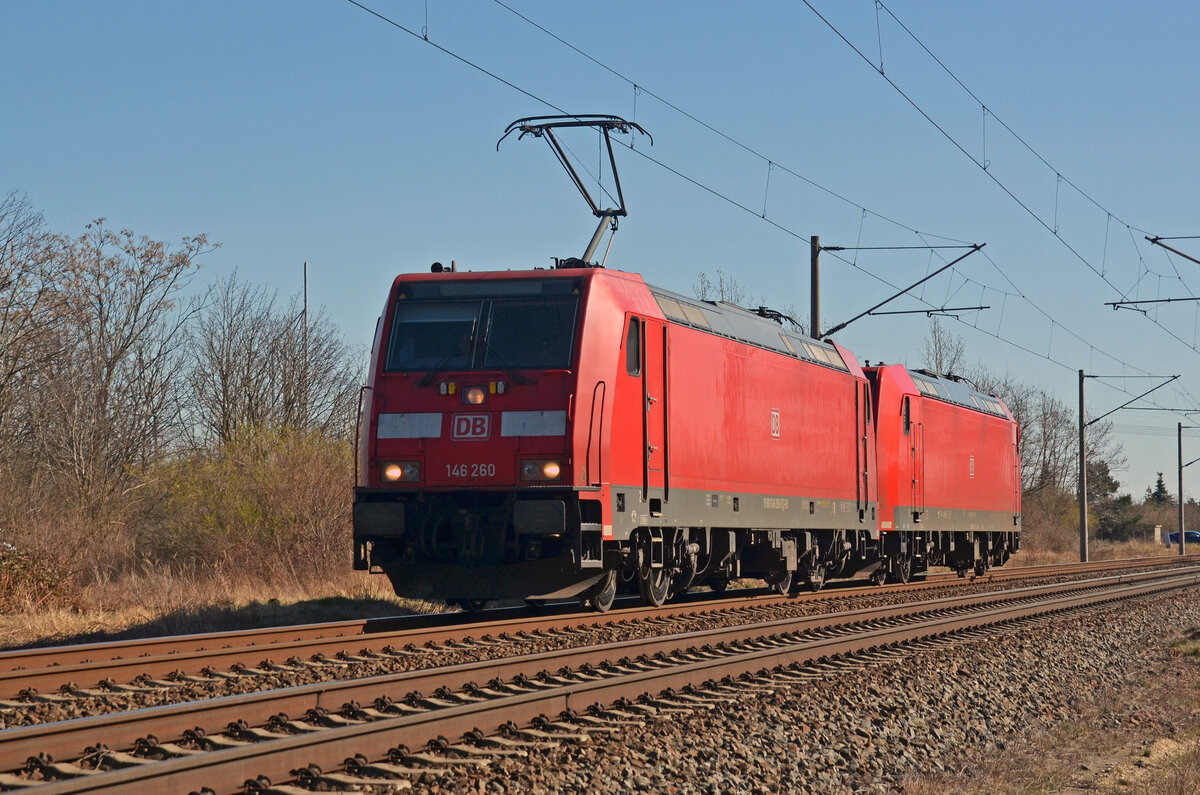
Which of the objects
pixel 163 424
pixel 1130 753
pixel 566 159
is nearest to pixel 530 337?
pixel 566 159

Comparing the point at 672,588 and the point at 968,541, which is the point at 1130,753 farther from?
the point at 968,541

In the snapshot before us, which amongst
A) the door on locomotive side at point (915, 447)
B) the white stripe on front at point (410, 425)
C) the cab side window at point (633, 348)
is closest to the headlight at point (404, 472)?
the white stripe on front at point (410, 425)

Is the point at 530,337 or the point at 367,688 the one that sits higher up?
the point at 530,337

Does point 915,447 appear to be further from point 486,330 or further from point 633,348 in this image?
point 486,330

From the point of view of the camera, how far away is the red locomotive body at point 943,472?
2370 cm

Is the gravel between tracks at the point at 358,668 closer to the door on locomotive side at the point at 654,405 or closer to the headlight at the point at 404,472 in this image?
the door on locomotive side at the point at 654,405

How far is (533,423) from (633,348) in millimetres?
1731

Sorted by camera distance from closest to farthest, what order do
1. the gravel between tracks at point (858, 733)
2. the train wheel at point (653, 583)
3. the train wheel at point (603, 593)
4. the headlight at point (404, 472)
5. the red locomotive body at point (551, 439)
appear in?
the gravel between tracks at point (858, 733) → the red locomotive body at point (551, 439) → the headlight at point (404, 472) → the train wheel at point (603, 593) → the train wheel at point (653, 583)

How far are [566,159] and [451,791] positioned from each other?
36.3ft

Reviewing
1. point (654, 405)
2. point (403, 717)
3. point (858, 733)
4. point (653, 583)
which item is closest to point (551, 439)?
point (654, 405)

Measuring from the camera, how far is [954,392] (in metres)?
28.4

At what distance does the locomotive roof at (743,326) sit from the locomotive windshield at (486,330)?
194 cm

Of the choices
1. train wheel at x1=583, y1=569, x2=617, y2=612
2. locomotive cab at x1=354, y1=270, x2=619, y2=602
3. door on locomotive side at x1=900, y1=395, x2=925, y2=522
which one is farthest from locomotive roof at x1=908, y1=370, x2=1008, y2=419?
locomotive cab at x1=354, y1=270, x2=619, y2=602

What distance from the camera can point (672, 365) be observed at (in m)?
15.3
